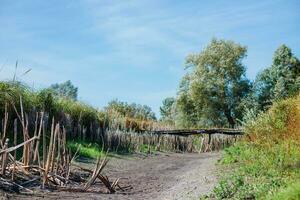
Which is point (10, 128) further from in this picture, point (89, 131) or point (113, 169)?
point (89, 131)

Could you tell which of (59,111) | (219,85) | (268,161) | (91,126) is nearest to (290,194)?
(268,161)

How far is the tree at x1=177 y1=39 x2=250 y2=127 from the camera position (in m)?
53.2

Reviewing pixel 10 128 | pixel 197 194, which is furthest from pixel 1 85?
pixel 197 194

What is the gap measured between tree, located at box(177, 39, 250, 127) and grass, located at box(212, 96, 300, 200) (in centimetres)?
3399

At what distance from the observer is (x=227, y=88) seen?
53562 millimetres

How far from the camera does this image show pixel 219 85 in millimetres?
53000

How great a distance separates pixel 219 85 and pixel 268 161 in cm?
4011

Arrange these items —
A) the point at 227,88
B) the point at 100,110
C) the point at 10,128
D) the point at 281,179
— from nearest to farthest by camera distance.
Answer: the point at 281,179
the point at 10,128
the point at 100,110
the point at 227,88

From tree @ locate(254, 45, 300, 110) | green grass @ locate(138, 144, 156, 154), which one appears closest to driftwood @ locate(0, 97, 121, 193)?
green grass @ locate(138, 144, 156, 154)

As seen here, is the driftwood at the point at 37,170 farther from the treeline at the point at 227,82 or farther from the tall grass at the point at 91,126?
the treeline at the point at 227,82

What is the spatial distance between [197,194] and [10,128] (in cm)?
992

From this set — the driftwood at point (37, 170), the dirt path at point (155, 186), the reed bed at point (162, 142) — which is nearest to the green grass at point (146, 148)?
the reed bed at point (162, 142)

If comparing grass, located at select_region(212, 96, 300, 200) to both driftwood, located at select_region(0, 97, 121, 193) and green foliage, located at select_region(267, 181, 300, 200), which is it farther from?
driftwood, located at select_region(0, 97, 121, 193)

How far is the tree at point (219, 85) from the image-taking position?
53.2 metres
